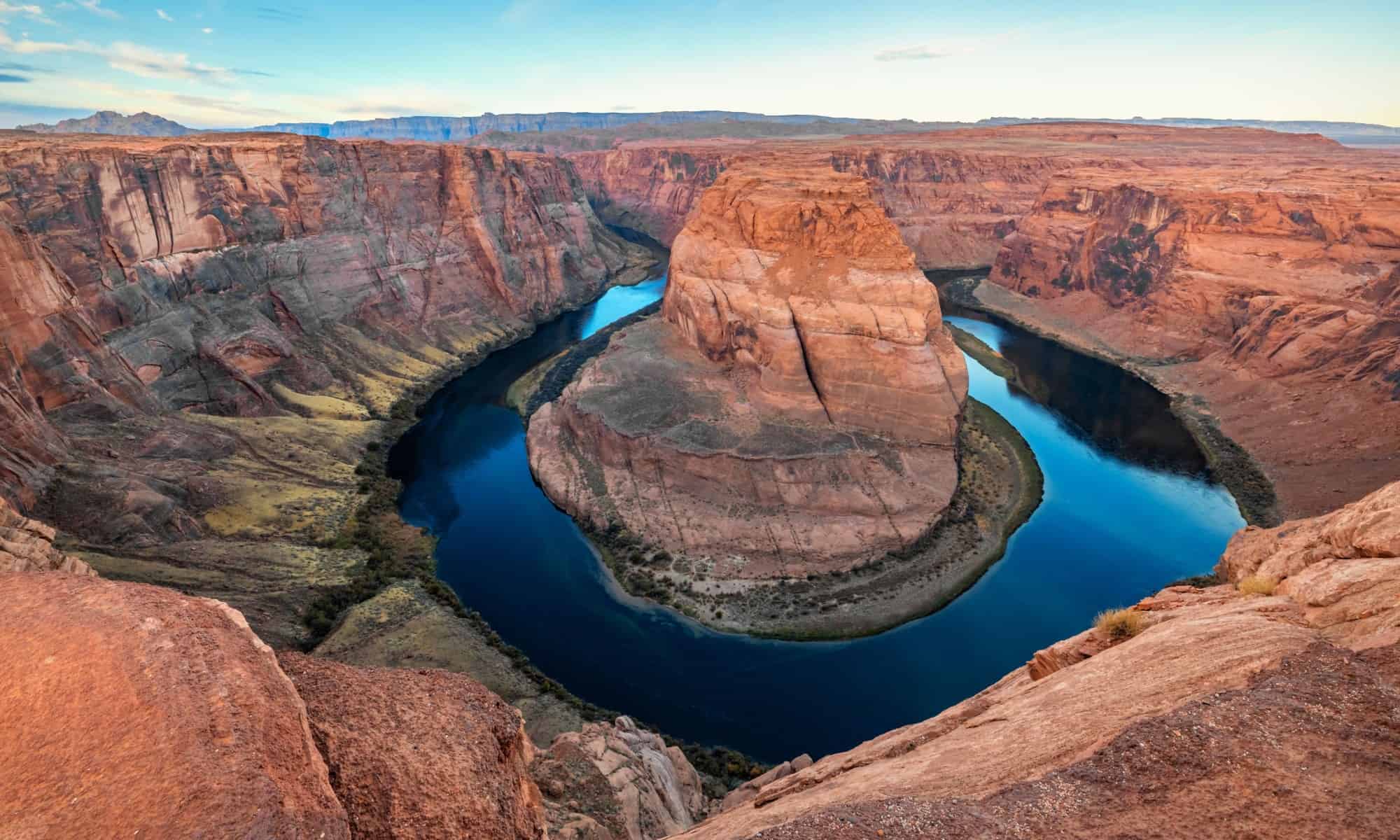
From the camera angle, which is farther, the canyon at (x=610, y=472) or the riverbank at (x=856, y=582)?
the riverbank at (x=856, y=582)

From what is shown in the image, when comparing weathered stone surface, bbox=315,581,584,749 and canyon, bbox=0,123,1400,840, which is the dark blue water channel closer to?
canyon, bbox=0,123,1400,840

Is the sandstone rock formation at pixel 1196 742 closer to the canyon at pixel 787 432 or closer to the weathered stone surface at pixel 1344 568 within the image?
the weathered stone surface at pixel 1344 568

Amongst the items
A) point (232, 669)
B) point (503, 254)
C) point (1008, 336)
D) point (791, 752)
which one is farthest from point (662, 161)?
point (232, 669)

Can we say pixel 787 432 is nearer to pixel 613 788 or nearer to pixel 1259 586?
pixel 613 788

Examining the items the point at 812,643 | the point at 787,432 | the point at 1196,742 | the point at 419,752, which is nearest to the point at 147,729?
the point at 419,752

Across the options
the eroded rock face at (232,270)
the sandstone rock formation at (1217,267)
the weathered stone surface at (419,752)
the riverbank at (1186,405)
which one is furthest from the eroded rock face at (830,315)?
the eroded rock face at (232,270)

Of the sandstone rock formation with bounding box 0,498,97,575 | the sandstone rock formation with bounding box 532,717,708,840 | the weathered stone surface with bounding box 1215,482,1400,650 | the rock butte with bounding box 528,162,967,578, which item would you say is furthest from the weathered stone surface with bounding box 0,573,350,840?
the rock butte with bounding box 528,162,967,578

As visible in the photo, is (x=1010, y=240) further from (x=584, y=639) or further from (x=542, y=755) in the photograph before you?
(x=542, y=755)
